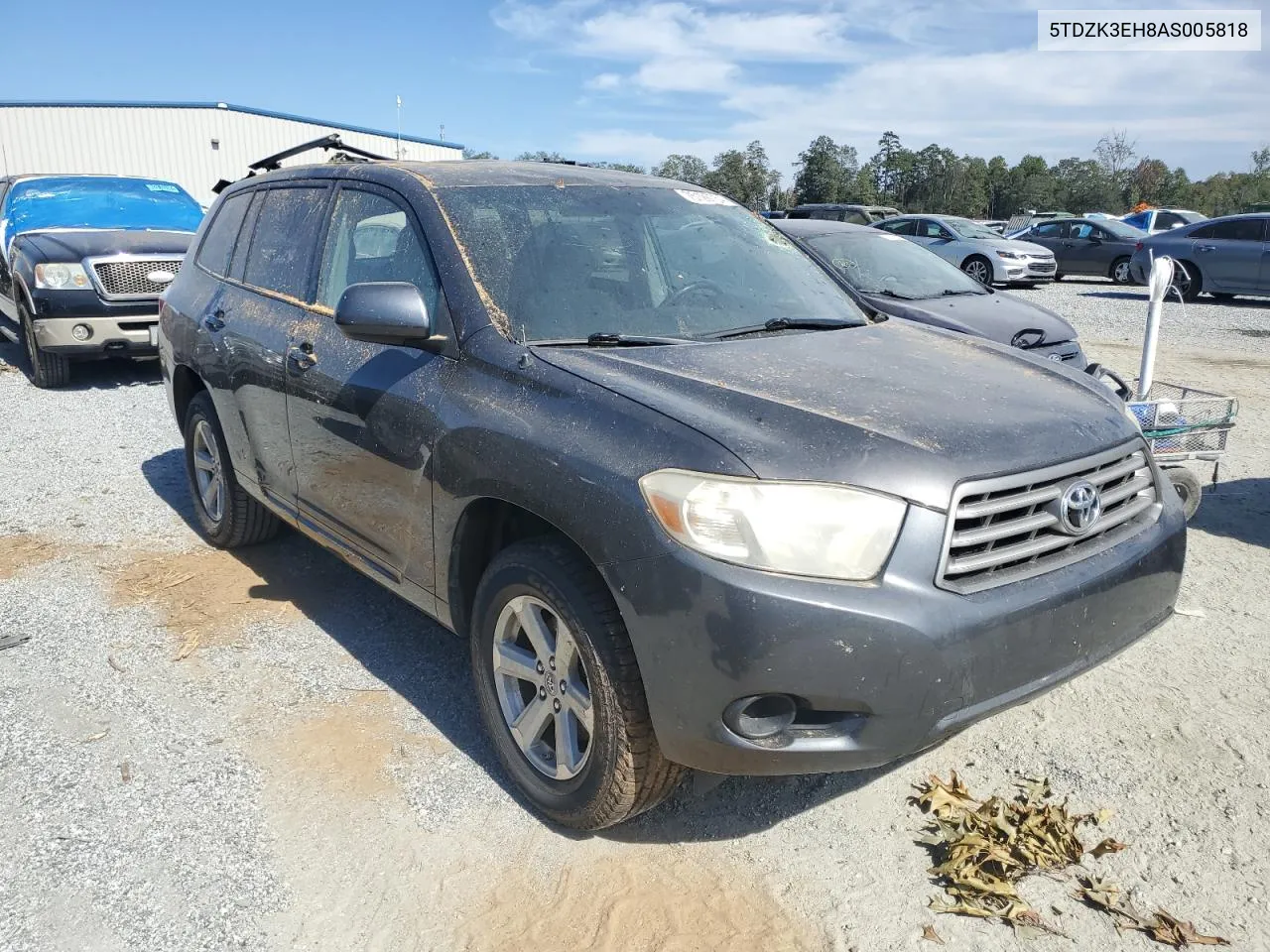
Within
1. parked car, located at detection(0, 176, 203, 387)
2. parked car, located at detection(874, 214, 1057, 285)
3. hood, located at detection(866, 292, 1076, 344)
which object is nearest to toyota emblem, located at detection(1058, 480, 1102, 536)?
hood, located at detection(866, 292, 1076, 344)

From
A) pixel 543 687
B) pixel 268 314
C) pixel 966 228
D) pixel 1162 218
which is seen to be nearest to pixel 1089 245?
pixel 966 228

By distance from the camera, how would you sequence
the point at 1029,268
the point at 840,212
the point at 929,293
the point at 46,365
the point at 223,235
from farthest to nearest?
the point at 840,212
the point at 1029,268
the point at 46,365
the point at 929,293
the point at 223,235

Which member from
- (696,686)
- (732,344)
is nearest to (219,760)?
(696,686)

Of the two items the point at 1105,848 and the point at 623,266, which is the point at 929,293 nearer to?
the point at 623,266

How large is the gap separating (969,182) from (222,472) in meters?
62.1

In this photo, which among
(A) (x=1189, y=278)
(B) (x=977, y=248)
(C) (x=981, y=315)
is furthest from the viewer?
(B) (x=977, y=248)

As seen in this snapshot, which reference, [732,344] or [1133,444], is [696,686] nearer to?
[732,344]

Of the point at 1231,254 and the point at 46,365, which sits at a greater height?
the point at 1231,254

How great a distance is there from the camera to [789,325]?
3.49m

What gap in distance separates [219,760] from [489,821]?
0.99 m

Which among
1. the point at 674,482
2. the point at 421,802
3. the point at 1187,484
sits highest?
the point at 674,482

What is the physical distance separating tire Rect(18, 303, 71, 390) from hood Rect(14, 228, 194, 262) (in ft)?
2.13

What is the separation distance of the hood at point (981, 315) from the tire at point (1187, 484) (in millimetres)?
2375

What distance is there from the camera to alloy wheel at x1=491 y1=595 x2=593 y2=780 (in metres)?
2.70
